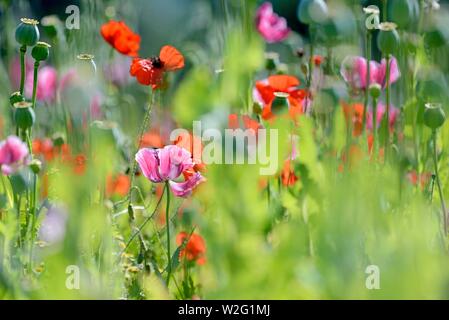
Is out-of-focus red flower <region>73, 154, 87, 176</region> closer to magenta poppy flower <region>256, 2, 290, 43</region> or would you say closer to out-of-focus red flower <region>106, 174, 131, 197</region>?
out-of-focus red flower <region>106, 174, 131, 197</region>

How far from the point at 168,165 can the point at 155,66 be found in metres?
0.16

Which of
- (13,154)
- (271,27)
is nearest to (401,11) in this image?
(13,154)

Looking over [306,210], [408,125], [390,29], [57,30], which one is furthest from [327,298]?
[57,30]

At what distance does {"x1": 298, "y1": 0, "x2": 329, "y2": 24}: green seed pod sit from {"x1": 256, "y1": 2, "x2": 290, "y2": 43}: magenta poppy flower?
34cm

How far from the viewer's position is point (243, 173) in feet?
1.16

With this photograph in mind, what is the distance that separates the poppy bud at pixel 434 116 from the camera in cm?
86

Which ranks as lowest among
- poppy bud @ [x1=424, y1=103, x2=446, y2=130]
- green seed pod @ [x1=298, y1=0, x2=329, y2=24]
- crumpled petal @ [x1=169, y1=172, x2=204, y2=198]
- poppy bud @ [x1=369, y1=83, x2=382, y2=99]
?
crumpled petal @ [x1=169, y1=172, x2=204, y2=198]

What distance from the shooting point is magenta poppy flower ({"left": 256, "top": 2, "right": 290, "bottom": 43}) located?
4.32 ft

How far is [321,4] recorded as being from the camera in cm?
95

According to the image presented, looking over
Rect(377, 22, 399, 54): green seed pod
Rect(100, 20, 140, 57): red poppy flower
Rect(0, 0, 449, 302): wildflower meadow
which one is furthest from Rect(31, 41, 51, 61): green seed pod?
Rect(377, 22, 399, 54): green seed pod

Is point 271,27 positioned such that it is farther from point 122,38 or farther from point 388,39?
point 388,39
